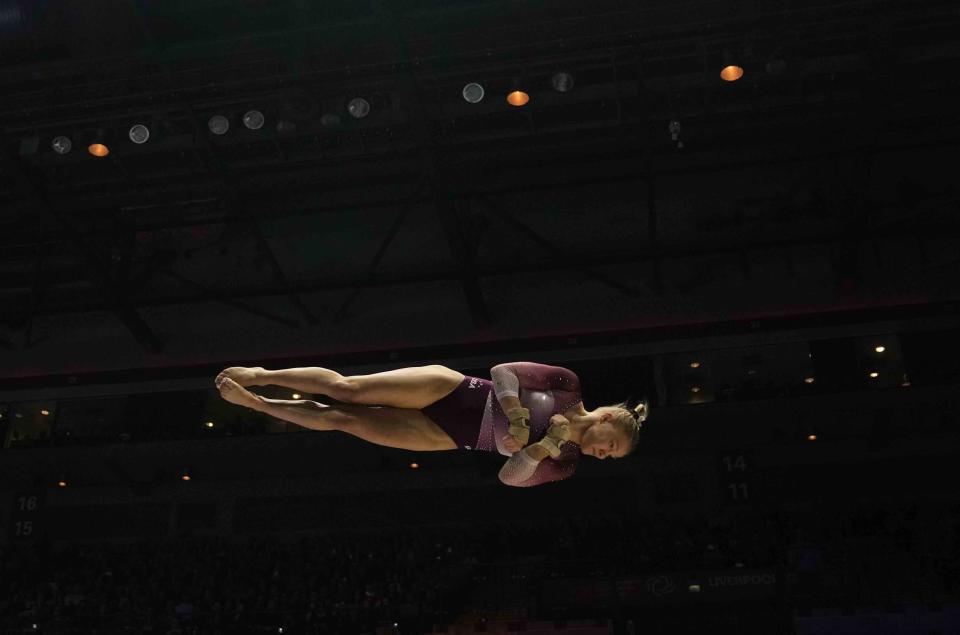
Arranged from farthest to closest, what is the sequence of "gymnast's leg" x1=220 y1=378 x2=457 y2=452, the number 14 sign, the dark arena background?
the number 14 sign
the dark arena background
"gymnast's leg" x1=220 y1=378 x2=457 y2=452

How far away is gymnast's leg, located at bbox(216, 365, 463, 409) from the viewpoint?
516cm

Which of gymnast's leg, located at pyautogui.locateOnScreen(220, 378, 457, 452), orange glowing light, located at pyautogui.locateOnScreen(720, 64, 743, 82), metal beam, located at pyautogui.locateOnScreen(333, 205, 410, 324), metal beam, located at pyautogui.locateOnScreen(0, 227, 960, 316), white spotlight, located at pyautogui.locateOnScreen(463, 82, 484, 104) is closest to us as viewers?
gymnast's leg, located at pyautogui.locateOnScreen(220, 378, 457, 452)

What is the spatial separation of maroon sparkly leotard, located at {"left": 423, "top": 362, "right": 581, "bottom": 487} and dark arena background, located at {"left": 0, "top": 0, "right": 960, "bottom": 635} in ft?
25.3

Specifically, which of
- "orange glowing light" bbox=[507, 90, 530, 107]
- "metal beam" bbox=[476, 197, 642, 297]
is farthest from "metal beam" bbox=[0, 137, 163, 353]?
"orange glowing light" bbox=[507, 90, 530, 107]

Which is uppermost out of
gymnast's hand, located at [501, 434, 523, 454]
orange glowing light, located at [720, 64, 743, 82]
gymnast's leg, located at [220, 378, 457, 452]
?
orange glowing light, located at [720, 64, 743, 82]

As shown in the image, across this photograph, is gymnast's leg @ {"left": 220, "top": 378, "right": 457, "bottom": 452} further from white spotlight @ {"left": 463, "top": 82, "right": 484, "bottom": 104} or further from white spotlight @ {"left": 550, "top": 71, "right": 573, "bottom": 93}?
white spotlight @ {"left": 550, "top": 71, "right": 573, "bottom": 93}

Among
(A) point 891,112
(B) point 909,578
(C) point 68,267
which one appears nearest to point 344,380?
(A) point 891,112

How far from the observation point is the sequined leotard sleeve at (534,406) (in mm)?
5031

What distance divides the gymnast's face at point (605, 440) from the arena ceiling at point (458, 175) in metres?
8.24

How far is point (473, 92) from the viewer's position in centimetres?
1231

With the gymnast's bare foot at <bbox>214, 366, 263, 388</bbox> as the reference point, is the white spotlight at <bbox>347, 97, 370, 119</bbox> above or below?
above

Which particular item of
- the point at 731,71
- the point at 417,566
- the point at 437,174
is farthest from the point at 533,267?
the point at 417,566

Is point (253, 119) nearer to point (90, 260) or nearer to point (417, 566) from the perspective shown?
point (90, 260)

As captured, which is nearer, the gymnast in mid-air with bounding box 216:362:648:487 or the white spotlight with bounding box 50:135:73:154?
the gymnast in mid-air with bounding box 216:362:648:487
